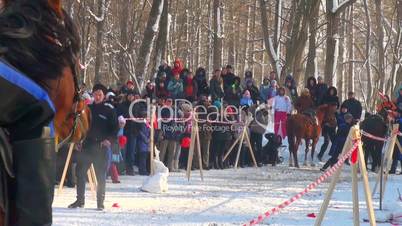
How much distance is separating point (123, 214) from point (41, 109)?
27.2ft

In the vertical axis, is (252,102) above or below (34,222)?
above

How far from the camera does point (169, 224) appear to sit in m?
9.96

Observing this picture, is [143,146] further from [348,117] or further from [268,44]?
[268,44]

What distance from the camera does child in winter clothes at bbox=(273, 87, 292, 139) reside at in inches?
854

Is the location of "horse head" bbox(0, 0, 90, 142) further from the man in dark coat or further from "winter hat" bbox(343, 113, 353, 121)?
the man in dark coat

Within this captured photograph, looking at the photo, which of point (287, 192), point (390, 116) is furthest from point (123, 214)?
point (390, 116)

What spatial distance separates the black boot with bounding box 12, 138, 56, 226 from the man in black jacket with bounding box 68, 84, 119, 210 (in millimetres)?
8370

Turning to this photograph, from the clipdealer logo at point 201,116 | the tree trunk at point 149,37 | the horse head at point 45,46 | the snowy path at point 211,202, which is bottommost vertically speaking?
the snowy path at point 211,202

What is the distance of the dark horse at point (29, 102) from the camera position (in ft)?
8.31

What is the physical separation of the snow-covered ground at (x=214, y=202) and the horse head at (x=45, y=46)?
7025 mm

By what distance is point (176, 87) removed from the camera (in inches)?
768

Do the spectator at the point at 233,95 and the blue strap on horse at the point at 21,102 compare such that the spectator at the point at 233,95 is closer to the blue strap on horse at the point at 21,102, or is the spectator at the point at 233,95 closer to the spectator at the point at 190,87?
the spectator at the point at 190,87

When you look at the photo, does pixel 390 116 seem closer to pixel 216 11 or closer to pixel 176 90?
pixel 176 90

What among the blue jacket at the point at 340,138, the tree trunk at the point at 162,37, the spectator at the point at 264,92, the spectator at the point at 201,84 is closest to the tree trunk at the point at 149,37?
the tree trunk at the point at 162,37
